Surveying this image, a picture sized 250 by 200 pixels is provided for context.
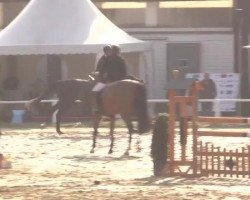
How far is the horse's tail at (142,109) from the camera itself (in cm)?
1574

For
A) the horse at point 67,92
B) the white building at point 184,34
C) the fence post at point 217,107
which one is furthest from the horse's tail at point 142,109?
the white building at point 184,34

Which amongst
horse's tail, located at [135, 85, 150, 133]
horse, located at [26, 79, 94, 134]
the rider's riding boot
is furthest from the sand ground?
horse, located at [26, 79, 94, 134]

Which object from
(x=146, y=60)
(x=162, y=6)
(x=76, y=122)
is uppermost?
(x=162, y=6)

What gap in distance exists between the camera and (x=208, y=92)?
26.0 metres

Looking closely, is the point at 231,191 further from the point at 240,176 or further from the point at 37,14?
the point at 37,14

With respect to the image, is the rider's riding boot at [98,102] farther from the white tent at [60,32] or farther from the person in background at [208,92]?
the person in background at [208,92]

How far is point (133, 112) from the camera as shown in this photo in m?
16.2

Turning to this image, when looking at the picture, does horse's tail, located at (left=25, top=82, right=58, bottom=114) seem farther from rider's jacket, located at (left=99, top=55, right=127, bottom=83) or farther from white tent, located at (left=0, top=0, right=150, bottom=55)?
white tent, located at (left=0, top=0, right=150, bottom=55)

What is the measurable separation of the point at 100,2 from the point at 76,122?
5663mm

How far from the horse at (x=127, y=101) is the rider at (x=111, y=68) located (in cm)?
53

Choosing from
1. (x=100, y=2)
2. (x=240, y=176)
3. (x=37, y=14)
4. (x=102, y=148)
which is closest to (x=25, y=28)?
(x=37, y=14)

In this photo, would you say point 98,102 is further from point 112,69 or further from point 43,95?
point 43,95

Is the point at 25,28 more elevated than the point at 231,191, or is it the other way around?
the point at 25,28

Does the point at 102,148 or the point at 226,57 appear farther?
the point at 226,57
